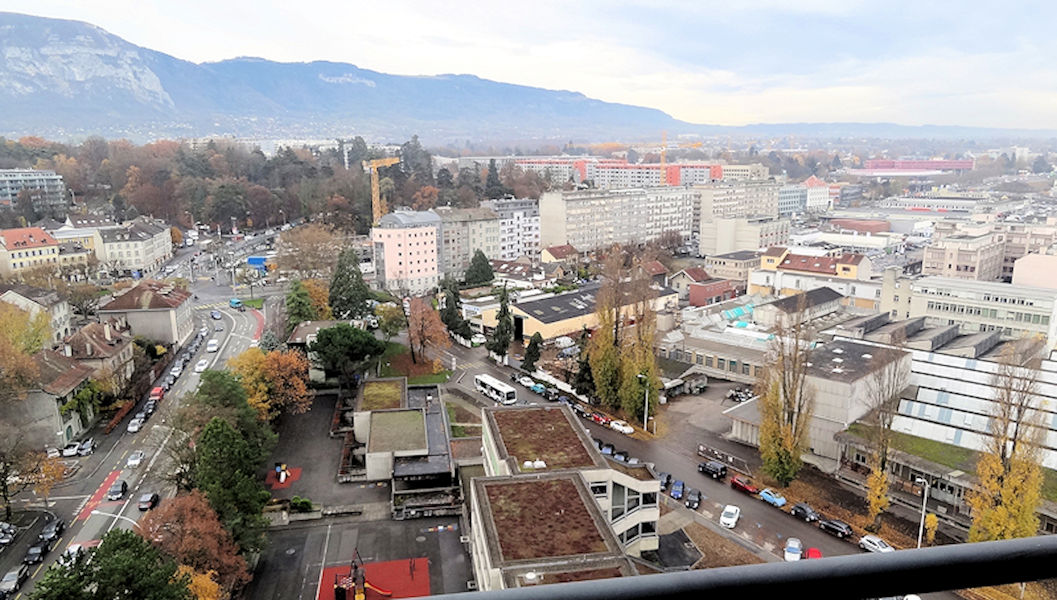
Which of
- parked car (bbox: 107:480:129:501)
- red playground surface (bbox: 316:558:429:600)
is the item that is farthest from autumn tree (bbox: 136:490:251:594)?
parked car (bbox: 107:480:129:501)

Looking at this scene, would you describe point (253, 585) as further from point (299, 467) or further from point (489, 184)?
point (489, 184)

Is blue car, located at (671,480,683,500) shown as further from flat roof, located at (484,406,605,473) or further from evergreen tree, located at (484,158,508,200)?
evergreen tree, located at (484,158,508,200)

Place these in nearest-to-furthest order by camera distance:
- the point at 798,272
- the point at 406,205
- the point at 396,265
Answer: the point at 798,272
the point at 396,265
the point at 406,205

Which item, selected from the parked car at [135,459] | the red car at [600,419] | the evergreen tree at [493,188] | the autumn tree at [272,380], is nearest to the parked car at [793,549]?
the red car at [600,419]

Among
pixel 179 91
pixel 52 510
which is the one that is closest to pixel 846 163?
pixel 52 510

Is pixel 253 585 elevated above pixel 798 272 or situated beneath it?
situated beneath
